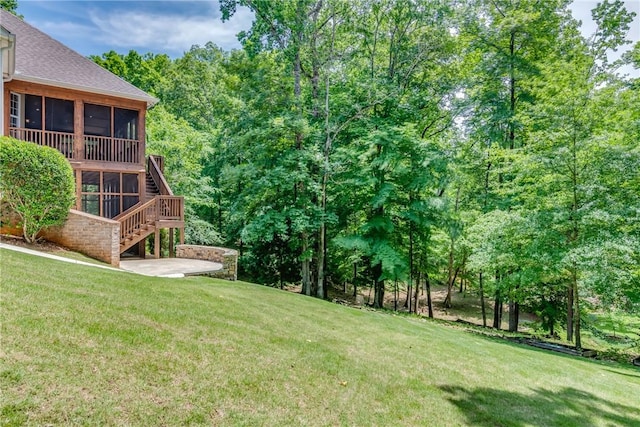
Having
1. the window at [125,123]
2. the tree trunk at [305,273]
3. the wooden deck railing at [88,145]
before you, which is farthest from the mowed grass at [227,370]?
the window at [125,123]

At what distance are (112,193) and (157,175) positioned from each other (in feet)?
6.27

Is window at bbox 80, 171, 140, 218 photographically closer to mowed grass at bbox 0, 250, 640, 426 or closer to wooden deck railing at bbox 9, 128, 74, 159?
wooden deck railing at bbox 9, 128, 74, 159

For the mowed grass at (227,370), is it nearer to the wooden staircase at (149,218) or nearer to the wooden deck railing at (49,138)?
the wooden staircase at (149,218)

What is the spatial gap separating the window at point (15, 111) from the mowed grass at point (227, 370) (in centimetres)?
774

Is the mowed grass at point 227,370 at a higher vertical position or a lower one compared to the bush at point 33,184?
lower

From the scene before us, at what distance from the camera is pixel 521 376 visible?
7.02 m

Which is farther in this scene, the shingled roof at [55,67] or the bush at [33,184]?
the shingled roof at [55,67]

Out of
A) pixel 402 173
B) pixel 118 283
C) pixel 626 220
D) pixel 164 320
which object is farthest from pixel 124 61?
pixel 626 220

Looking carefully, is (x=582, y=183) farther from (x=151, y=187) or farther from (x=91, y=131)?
(x=91, y=131)

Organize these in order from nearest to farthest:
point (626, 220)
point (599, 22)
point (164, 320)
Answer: point (164, 320)
point (626, 220)
point (599, 22)

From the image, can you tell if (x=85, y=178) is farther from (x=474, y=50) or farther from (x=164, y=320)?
(x=474, y=50)

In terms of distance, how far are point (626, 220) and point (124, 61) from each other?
124ft

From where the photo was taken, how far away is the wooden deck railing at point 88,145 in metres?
12.4

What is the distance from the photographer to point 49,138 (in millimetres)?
12734
